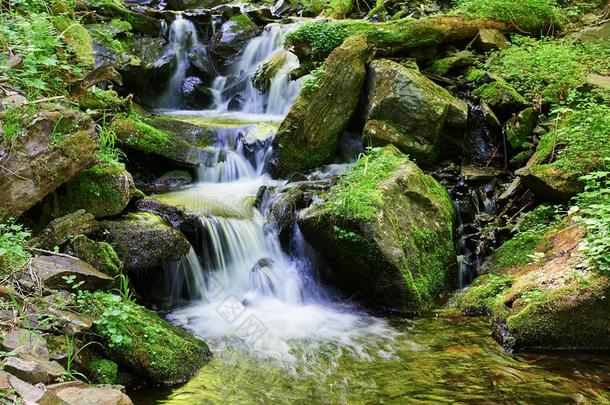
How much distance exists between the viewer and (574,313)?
4758 mm

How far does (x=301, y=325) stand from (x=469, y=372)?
2078mm

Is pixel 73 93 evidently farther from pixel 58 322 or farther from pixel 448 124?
pixel 448 124

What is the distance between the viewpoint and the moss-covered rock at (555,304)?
471 cm

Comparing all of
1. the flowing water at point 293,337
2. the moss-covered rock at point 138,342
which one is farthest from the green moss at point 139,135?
the moss-covered rock at point 138,342

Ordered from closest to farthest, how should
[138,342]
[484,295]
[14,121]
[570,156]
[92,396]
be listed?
1. [92,396]
2. [138,342]
3. [14,121]
4. [484,295]
5. [570,156]

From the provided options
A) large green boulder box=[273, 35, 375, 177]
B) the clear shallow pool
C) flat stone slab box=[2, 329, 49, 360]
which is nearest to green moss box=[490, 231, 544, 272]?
the clear shallow pool

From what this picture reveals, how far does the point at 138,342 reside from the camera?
4391mm

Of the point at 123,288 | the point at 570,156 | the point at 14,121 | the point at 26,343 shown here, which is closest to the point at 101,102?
the point at 14,121

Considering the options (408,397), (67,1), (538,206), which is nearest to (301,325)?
(408,397)

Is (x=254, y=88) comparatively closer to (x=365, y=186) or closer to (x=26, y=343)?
(x=365, y=186)

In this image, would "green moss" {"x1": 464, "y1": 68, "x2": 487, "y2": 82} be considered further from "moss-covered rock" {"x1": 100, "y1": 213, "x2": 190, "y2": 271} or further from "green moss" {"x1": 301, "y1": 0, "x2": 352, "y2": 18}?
"moss-covered rock" {"x1": 100, "y1": 213, "x2": 190, "y2": 271}

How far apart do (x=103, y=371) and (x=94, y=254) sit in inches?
57.7

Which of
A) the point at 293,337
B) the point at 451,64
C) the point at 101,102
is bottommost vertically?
the point at 293,337

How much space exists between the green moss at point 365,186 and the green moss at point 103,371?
3.04 metres
